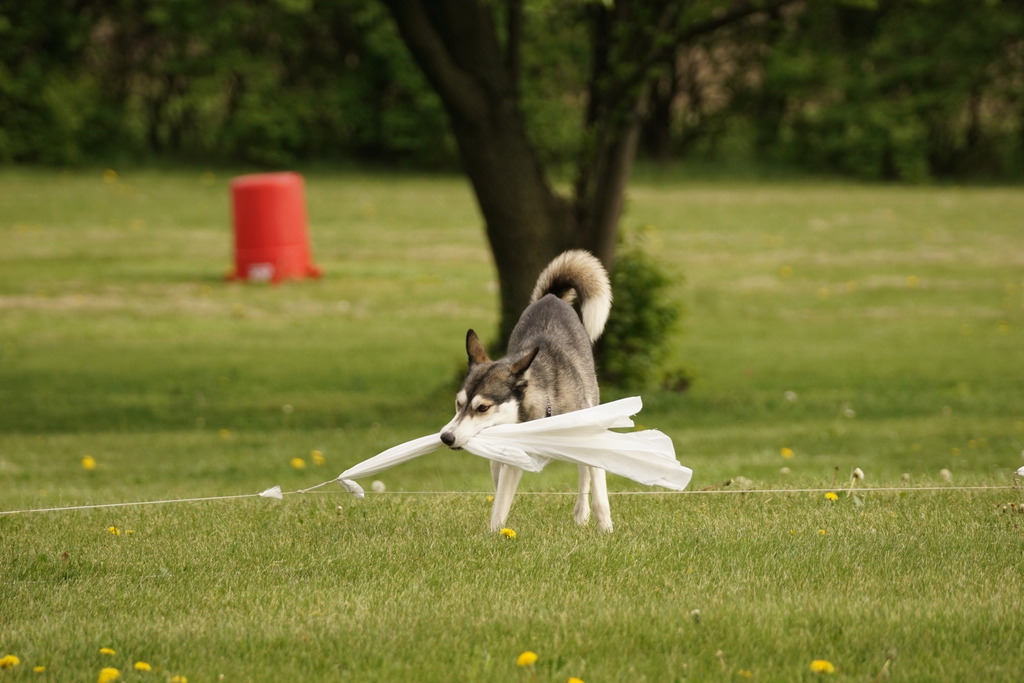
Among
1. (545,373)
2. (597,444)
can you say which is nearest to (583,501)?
(545,373)

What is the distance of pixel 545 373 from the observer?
19.1 feet

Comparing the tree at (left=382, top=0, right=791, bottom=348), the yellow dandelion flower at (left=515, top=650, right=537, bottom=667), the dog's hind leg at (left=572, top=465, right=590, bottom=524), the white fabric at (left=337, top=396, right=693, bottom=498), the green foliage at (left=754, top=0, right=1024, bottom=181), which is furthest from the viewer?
the green foliage at (left=754, top=0, right=1024, bottom=181)

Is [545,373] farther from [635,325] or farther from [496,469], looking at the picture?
[635,325]

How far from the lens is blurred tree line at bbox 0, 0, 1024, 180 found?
26906 millimetres

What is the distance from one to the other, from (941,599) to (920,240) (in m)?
17.4

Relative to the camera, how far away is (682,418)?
1080cm

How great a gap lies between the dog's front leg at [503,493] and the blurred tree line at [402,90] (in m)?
20.8

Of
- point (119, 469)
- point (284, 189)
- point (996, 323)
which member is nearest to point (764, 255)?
point (996, 323)

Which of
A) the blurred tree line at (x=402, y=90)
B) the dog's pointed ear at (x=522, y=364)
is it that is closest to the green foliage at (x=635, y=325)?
the dog's pointed ear at (x=522, y=364)

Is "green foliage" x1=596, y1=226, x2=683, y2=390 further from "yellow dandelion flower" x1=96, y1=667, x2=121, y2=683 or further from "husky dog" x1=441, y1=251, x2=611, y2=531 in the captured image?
"yellow dandelion flower" x1=96, y1=667, x2=121, y2=683

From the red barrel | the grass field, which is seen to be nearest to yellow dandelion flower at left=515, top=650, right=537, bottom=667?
the grass field

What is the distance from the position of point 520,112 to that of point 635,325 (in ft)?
7.62

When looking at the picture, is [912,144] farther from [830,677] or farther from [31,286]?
[830,677]

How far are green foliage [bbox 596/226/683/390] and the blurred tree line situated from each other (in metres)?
14.6
